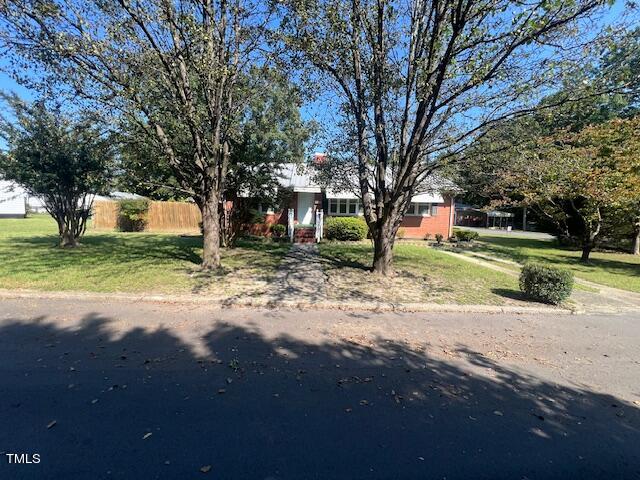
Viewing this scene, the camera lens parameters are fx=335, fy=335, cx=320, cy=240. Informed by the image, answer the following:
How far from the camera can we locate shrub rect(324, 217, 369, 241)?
1798 cm

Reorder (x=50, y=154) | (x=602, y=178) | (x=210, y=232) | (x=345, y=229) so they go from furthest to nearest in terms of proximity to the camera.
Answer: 1. (x=345, y=229)
2. (x=602, y=178)
3. (x=50, y=154)
4. (x=210, y=232)

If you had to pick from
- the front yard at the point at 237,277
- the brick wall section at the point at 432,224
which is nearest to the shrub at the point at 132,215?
the front yard at the point at 237,277

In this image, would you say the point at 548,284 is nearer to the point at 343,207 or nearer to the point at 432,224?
the point at 343,207

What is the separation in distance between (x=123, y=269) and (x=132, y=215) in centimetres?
1670

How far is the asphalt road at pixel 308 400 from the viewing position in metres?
2.38

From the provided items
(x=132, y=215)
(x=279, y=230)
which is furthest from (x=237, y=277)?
(x=132, y=215)

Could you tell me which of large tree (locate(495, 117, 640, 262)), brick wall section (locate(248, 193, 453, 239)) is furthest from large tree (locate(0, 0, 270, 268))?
brick wall section (locate(248, 193, 453, 239))

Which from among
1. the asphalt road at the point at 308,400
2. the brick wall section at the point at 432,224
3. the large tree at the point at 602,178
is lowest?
the asphalt road at the point at 308,400

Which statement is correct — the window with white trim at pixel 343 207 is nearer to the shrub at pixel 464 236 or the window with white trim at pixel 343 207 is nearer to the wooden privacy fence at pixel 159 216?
the shrub at pixel 464 236

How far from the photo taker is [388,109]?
875 cm

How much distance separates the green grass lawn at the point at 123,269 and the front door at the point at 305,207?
24.2 ft

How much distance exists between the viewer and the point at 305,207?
20.1 meters

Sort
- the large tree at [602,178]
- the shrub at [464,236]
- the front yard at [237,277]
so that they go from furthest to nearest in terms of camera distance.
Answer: the shrub at [464,236], the large tree at [602,178], the front yard at [237,277]

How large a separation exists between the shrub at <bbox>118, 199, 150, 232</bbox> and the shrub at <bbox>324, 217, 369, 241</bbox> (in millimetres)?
13937
